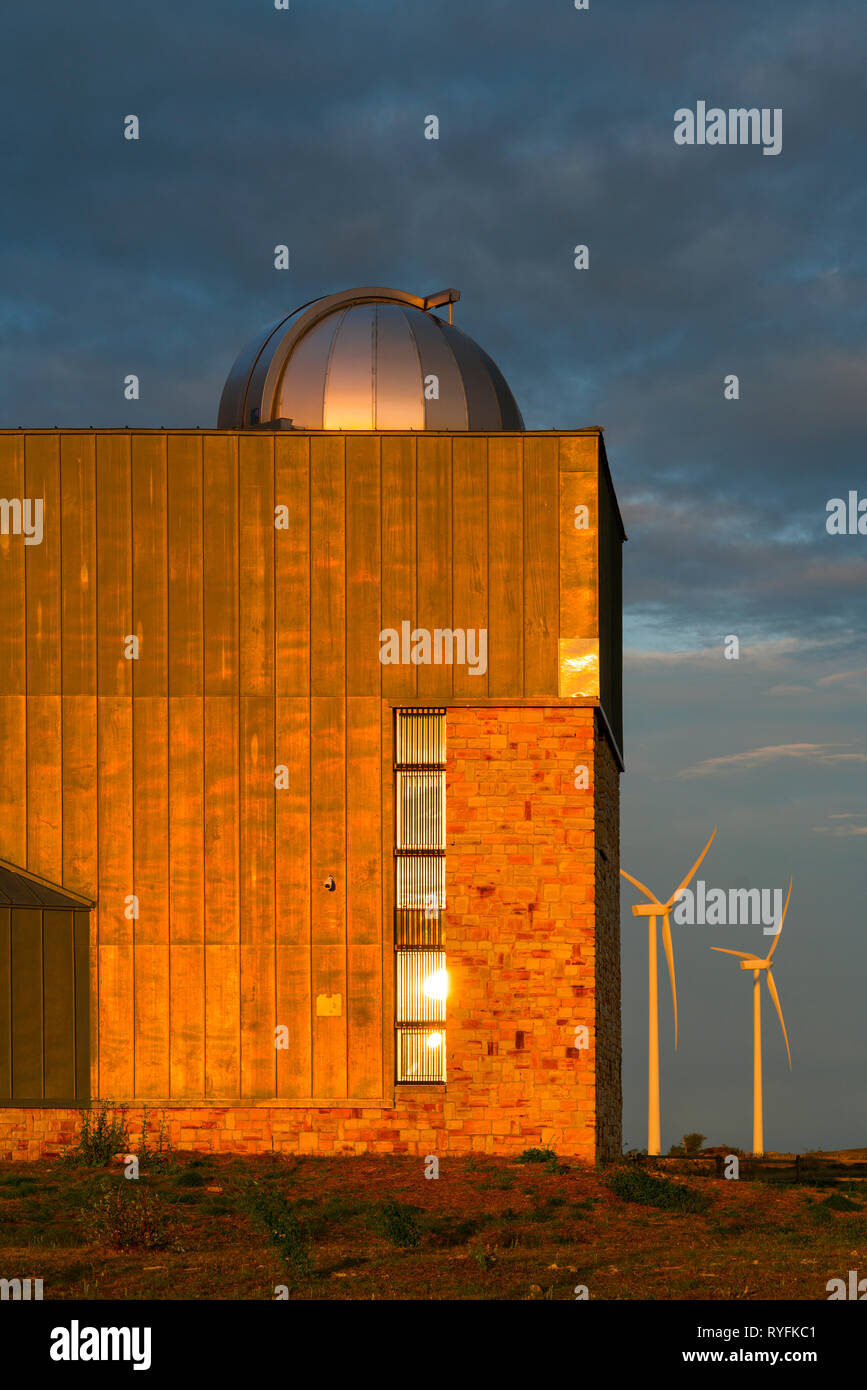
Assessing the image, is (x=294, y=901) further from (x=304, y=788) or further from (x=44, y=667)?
(x=44, y=667)

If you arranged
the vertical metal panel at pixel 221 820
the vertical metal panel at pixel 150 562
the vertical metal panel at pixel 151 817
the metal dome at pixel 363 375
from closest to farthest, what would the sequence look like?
the vertical metal panel at pixel 221 820 < the vertical metal panel at pixel 151 817 < the vertical metal panel at pixel 150 562 < the metal dome at pixel 363 375

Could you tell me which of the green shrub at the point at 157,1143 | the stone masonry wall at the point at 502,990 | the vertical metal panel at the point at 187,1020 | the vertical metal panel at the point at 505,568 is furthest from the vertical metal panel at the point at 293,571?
the green shrub at the point at 157,1143

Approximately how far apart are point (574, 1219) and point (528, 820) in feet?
25.5

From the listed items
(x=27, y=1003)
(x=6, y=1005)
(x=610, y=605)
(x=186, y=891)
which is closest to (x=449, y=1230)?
(x=186, y=891)

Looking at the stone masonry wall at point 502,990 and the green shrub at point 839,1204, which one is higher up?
the stone masonry wall at point 502,990

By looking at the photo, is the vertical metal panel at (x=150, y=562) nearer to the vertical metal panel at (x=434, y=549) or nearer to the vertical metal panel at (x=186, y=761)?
the vertical metal panel at (x=186, y=761)

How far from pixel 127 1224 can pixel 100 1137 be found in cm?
709

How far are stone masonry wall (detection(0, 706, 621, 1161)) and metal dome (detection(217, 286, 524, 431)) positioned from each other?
7223 mm

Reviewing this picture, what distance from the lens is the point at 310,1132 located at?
2809cm

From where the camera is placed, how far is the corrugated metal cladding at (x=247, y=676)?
28703 mm

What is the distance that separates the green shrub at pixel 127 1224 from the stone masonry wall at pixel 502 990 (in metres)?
6.12

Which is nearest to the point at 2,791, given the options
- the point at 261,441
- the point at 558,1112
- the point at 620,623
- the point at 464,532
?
the point at 261,441
